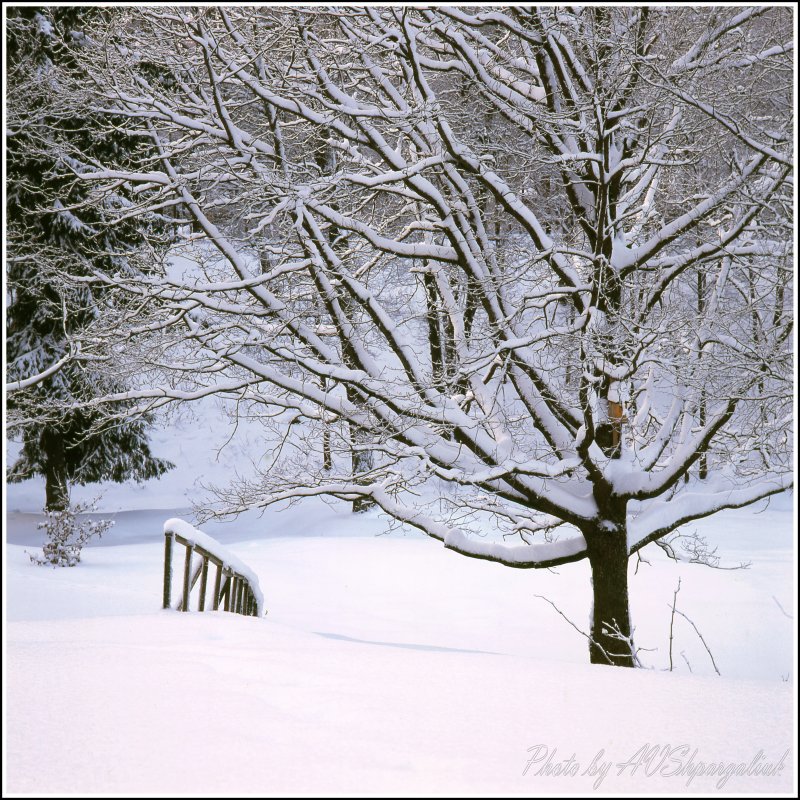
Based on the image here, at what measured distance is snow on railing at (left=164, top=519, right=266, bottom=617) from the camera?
6918mm

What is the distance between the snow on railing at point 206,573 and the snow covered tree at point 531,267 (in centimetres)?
56

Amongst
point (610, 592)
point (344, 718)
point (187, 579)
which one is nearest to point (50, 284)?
point (187, 579)

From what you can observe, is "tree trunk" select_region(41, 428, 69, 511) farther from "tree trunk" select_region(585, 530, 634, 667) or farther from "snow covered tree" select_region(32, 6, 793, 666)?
"tree trunk" select_region(585, 530, 634, 667)

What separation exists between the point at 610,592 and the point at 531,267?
3.15 meters

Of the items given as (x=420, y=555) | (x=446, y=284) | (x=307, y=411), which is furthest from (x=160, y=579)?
(x=446, y=284)

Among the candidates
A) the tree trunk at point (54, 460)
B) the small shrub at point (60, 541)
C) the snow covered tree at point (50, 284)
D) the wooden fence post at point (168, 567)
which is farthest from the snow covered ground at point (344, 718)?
the tree trunk at point (54, 460)

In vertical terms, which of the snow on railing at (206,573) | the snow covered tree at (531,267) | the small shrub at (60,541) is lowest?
the small shrub at (60,541)

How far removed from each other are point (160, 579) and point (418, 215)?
25.2ft

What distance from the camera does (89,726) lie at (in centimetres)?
381

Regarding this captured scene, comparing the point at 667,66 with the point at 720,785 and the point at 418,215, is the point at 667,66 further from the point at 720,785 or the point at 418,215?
the point at 720,785

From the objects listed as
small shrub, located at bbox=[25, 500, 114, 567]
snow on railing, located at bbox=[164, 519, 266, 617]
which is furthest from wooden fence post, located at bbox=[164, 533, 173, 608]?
small shrub, located at bbox=[25, 500, 114, 567]

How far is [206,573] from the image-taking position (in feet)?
24.8

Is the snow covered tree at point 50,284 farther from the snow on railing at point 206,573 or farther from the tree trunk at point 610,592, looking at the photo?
the tree trunk at point 610,592

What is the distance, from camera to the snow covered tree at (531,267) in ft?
22.6
